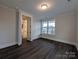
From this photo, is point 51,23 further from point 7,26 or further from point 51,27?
point 7,26

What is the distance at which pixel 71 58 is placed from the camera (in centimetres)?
287

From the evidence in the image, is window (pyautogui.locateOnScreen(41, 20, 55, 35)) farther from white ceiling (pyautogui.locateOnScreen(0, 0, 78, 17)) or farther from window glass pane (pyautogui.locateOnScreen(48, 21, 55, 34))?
white ceiling (pyautogui.locateOnScreen(0, 0, 78, 17))

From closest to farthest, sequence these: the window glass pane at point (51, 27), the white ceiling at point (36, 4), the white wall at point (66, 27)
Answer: the white ceiling at point (36, 4) → the white wall at point (66, 27) → the window glass pane at point (51, 27)

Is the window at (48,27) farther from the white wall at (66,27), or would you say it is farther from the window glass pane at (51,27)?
the white wall at (66,27)

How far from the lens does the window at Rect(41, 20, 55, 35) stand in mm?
6634

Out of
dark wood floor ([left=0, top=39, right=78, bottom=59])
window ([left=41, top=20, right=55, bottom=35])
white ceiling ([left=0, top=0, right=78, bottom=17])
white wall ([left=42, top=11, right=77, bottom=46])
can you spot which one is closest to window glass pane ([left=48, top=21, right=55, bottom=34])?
window ([left=41, top=20, right=55, bottom=35])

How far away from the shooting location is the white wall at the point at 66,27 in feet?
16.2

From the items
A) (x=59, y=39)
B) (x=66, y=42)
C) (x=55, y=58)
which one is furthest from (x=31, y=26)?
(x=55, y=58)

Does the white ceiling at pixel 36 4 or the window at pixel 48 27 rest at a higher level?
the white ceiling at pixel 36 4

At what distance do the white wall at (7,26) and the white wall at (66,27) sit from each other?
3517 millimetres

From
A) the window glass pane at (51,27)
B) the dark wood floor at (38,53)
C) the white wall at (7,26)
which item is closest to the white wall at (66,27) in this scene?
the window glass pane at (51,27)

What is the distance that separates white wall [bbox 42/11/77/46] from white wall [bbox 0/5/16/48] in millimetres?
3517

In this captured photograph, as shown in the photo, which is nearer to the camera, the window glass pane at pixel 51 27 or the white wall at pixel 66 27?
the white wall at pixel 66 27

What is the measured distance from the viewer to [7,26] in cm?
422
